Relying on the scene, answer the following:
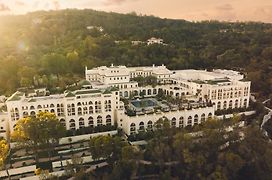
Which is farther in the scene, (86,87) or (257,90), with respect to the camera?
(257,90)

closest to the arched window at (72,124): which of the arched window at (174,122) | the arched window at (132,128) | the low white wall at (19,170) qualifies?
the arched window at (132,128)

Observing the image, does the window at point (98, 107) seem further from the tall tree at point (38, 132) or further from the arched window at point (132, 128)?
the tall tree at point (38, 132)

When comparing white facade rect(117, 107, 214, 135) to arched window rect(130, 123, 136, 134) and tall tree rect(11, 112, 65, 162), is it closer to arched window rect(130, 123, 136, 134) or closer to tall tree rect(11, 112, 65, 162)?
arched window rect(130, 123, 136, 134)

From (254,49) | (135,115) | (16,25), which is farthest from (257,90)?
(16,25)

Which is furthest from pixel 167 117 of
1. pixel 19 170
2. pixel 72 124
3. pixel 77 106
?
pixel 19 170

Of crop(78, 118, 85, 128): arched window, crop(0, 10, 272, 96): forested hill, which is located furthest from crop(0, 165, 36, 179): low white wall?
crop(0, 10, 272, 96): forested hill

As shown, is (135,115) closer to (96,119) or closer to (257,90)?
(96,119)
